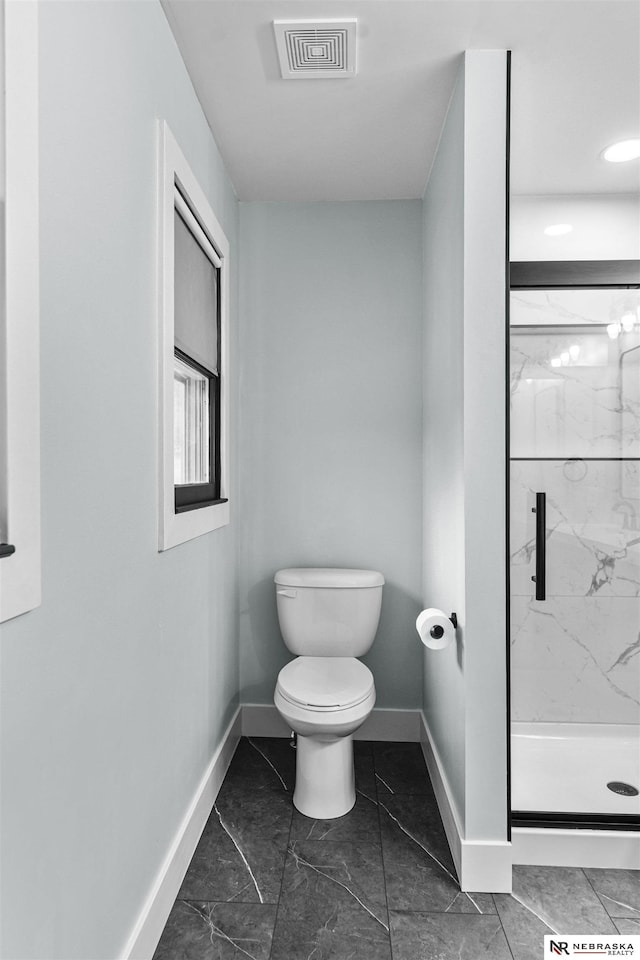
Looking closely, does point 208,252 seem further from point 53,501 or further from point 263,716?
point 263,716

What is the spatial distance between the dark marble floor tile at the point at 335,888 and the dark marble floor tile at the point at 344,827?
34mm

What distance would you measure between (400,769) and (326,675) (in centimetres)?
58

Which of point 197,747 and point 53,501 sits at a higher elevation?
point 53,501

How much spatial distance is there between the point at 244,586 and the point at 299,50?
2057 millimetres

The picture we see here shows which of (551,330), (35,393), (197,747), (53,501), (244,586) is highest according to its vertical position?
(551,330)

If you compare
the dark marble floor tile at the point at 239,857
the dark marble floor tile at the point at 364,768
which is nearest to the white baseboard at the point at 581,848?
the dark marble floor tile at the point at 364,768

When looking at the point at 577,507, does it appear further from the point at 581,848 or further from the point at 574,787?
the point at 581,848

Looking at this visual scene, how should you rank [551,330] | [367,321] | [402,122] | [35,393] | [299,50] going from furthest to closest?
[367,321] < [551,330] < [402,122] < [299,50] < [35,393]

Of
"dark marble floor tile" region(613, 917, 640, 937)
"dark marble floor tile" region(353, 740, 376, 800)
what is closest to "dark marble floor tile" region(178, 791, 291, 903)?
"dark marble floor tile" region(353, 740, 376, 800)

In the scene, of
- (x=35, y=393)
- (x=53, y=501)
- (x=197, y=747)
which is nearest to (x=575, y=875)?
(x=197, y=747)

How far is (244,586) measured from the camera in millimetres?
2857

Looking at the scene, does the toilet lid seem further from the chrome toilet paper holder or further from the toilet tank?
the chrome toilet paper holder

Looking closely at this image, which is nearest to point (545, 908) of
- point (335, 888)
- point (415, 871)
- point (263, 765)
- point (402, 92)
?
point (415, 871)

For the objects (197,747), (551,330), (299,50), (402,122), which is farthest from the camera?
(551,330)
